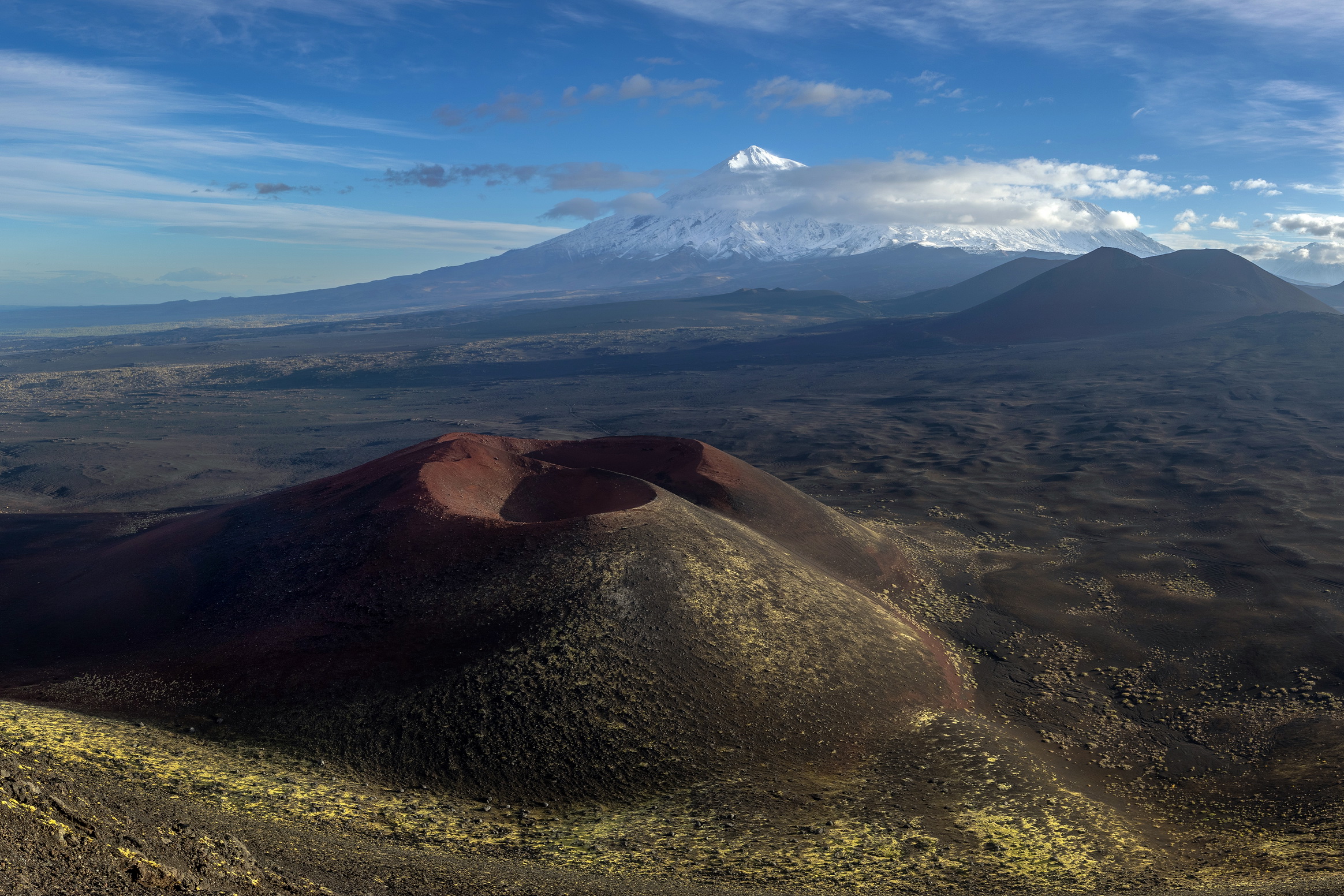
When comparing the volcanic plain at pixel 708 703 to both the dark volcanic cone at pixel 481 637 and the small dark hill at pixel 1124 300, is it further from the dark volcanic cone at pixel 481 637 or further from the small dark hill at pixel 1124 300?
the small dark hill at pixel 1124 300

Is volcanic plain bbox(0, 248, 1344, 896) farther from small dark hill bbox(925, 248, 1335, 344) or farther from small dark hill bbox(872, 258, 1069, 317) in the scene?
small dark hill bbox(872, 258, 1069, 317)

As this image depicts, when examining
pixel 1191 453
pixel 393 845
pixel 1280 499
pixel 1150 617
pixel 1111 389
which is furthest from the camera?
pixel 1111 389

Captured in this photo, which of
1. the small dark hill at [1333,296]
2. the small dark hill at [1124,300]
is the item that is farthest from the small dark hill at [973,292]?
the small dark hill at [1333,296]

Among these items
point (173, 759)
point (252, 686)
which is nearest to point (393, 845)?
point (173, 759)

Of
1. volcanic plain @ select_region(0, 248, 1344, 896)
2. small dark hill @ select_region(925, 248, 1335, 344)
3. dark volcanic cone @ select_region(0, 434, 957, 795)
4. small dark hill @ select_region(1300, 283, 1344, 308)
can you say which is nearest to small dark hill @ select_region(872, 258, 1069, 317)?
small dark hill @ select_region(925, 248, 1335, 344)

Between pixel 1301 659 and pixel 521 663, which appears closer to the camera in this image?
pixel 521 663

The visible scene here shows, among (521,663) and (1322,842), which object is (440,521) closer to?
(521,663)

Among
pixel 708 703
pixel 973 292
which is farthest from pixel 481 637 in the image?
pixel 973 292
